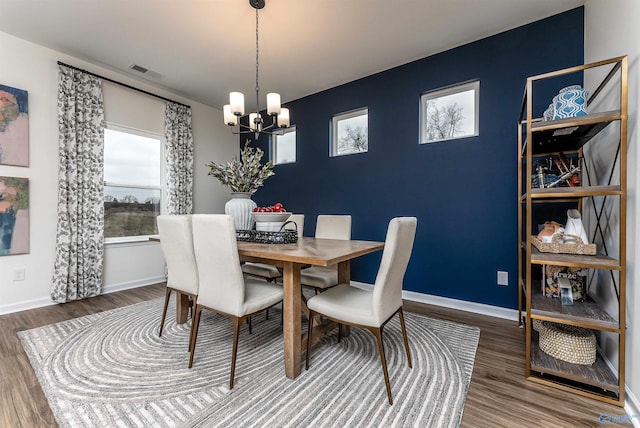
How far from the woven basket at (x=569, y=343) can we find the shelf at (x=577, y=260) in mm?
508

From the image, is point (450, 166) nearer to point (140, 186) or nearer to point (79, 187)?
point (140, 186)

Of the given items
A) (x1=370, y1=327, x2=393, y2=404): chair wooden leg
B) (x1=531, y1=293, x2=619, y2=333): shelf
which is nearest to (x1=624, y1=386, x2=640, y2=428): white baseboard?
(x1=531, y1=293, x2=619, y2=333): shelf

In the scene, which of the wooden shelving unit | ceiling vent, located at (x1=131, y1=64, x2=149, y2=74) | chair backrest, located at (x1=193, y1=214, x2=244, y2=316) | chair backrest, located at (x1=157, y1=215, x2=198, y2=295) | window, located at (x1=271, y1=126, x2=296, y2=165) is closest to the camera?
the wooden shelving unit

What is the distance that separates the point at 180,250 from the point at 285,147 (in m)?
3.02

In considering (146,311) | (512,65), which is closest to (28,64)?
(146,311)

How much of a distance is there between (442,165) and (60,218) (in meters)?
4.30

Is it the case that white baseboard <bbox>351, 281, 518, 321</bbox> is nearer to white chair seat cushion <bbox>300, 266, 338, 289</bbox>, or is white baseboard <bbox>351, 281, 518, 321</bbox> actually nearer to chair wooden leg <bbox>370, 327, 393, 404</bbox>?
white chair seat cushion <bbox>300, 266, 338, 289</bbox>

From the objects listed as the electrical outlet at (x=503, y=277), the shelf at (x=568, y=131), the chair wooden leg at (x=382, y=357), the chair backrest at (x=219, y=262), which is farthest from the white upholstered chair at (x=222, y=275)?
the electrical outlet at (x=503, y=277)

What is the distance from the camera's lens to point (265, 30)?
262 cm

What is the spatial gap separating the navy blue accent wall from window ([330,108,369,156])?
0.35 feet

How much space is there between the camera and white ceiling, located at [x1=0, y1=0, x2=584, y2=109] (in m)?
2.30

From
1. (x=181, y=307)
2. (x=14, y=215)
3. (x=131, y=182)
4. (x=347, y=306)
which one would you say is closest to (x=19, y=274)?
(x=14, y=215)

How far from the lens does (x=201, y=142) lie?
448cm

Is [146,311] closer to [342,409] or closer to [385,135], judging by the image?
[342,409]
